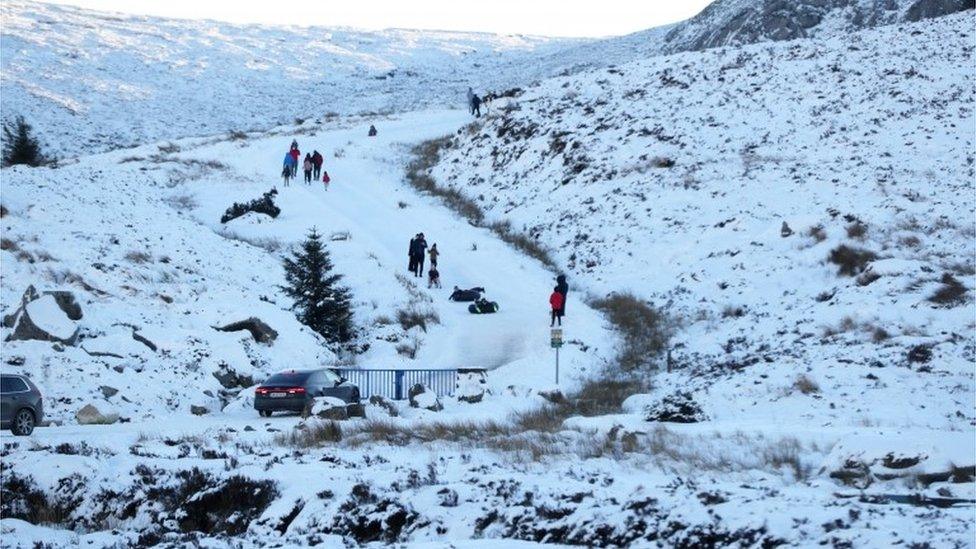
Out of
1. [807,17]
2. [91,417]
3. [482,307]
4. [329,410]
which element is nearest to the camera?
[329,410]

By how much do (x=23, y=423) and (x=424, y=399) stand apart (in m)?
8.31

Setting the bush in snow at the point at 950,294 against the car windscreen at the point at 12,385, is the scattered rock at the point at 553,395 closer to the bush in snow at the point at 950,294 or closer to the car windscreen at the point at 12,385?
the bush in snow at the point at 950,294

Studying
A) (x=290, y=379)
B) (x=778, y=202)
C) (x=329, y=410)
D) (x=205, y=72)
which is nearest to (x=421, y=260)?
(x=778, y=202)

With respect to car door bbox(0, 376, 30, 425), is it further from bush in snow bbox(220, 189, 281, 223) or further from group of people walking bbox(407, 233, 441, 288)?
bush in snow bbox(220, 189, 281, 223)

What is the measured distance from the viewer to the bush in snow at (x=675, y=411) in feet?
62.4

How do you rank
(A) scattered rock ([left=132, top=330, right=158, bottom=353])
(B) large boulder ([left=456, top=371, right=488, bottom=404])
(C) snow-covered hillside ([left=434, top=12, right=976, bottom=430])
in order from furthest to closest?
(A) scattered rock ([left=132, top=330, right=158, bottom=353])
(B) large boulder ([left=456, top=371, right=488, bottom=404])
(C) snow-covered hillside ([left=434, top=12, right=976, bottom=430])

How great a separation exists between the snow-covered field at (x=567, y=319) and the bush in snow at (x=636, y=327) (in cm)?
47

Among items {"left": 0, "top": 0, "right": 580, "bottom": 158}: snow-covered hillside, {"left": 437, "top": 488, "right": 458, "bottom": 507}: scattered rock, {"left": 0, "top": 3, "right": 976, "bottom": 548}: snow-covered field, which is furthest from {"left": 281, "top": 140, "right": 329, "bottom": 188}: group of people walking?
{"left": 437, "top": 488, "right": 458, "bottom": 507}: scattered rock

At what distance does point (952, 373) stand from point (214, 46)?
396ft

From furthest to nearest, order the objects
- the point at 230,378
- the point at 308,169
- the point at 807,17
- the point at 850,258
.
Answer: the point at 807,17 < the point at 308,169 < the point at 850,258 < the point at 230,378

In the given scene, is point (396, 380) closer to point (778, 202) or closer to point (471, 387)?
point (471, 387)

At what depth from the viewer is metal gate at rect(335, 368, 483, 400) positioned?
26219 millimetres

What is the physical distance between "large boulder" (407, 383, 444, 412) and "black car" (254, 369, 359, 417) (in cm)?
132

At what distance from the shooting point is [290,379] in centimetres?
2377
